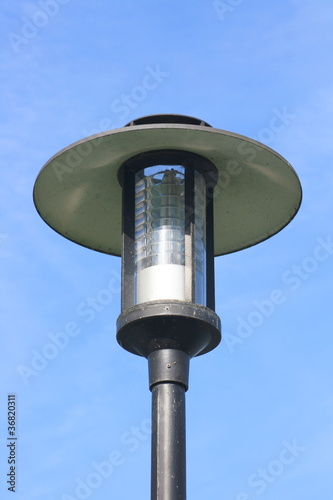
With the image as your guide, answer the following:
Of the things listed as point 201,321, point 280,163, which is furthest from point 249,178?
point 201,321

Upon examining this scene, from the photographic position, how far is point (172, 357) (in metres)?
8.49

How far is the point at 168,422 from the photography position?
8117mm

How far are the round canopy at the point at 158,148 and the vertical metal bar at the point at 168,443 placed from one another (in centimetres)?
184

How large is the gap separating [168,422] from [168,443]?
16 cm

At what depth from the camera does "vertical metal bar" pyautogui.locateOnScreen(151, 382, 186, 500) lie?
309 inches

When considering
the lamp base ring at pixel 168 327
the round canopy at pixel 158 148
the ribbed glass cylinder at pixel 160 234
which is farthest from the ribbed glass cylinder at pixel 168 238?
the round canopy at pixel 158 148

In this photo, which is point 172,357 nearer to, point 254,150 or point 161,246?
point 161,246

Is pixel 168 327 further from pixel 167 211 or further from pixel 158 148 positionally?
pixel 158 148

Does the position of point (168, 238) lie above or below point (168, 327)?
above

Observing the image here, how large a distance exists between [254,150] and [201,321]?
1462 millimetres

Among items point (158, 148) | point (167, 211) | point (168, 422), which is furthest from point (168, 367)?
point (158, 148)

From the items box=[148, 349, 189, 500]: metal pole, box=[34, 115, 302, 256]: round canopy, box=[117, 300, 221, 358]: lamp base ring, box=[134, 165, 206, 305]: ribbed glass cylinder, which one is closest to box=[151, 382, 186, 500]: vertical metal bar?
box=[148, 349, 189, 500]: metal pole

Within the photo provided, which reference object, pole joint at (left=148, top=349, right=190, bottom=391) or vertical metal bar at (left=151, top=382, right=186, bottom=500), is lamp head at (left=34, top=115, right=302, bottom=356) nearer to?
pole joint at (left=148, top=349, right=190, bottom=391)

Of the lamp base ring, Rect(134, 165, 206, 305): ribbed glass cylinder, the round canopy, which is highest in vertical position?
the round canopy
